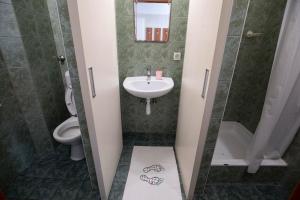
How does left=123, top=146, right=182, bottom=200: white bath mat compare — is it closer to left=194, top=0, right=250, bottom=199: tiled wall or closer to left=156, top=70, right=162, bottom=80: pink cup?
left=194, top=0, right=250, bottom=199: tiled wall

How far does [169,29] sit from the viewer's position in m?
1.71

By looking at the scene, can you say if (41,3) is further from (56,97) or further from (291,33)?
(291,33)

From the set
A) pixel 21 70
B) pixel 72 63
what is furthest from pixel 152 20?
pixel 21 70

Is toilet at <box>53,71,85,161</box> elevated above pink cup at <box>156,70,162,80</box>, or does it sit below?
below

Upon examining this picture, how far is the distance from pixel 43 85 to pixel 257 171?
2.46 m

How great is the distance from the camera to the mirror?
164cm

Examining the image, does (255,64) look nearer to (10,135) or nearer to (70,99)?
(70,99)

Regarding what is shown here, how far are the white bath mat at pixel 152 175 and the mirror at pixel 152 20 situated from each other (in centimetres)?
140

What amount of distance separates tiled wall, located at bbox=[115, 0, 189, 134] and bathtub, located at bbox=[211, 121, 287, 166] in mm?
684

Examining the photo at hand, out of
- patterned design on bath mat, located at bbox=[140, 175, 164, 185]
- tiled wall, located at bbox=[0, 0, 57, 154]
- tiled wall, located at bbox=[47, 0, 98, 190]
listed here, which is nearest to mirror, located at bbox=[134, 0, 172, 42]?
tiled wall, located at bbox=[47, 0, 98, 190]

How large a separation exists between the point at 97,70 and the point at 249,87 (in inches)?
75.6

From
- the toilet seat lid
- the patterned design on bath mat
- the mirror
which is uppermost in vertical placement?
the mirror

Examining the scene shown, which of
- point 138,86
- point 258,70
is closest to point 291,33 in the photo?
point 258,70

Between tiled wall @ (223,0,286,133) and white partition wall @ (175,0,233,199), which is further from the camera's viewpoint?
tiled wall @ (223,0,286,133)
